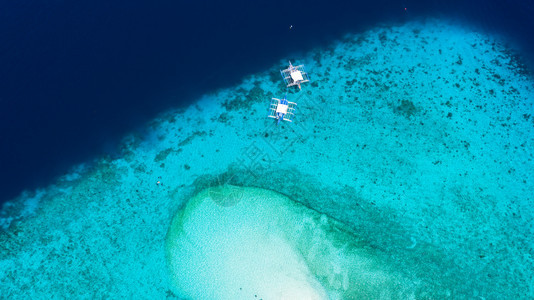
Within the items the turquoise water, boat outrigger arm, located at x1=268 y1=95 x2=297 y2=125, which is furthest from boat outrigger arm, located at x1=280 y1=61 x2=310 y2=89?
boat outrigger arm, located at x1=268 y1=95 x2=297 y2=125

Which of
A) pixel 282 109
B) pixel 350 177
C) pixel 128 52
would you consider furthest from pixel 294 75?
pixel 128 52

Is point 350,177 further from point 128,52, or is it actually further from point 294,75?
point 128,52

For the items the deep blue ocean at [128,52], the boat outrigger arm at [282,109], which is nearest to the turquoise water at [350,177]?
the boat outrigger arm at [282,109]

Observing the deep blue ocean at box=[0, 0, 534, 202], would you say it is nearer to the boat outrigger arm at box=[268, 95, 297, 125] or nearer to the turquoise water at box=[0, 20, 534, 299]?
the turquoise water at box=[0, 20, 534, 299]

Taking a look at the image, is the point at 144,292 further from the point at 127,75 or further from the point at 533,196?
the point at 533,196

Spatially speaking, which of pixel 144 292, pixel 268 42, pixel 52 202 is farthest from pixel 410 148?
pixel 52 202
